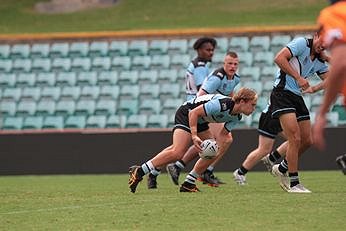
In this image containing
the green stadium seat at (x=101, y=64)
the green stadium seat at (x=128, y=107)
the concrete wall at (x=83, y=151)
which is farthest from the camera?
the green stadium seat at (x=101, y=64)

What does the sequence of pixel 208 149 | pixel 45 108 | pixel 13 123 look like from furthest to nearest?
pixel 45 108, pixel 13 123, pixel 208 149

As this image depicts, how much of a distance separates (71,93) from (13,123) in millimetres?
1668

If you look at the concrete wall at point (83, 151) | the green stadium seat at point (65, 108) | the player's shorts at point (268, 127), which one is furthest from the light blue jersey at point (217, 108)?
the green stadium seat at point (65, 108)

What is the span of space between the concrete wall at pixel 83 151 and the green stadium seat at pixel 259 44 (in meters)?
5.05

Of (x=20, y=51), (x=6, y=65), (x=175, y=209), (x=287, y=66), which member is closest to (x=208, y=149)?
(x=287, y=66)

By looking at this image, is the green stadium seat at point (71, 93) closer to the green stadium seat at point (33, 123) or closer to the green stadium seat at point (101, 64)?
the green stadium seat at point (101, 64)

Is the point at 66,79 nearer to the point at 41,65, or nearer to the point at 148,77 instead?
the point at 41,65

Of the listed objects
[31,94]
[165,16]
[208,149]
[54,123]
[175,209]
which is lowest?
[175,209]

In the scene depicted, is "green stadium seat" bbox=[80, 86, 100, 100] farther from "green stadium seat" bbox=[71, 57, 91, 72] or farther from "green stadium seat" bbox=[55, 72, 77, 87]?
"green stadium seat" bbox=[71, 57, 91, 72]

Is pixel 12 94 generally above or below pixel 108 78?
below

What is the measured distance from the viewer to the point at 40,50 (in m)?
28.0

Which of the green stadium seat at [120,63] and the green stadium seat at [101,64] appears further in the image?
the green stadium seat at [101,64]

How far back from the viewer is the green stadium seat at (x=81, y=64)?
27.1 m

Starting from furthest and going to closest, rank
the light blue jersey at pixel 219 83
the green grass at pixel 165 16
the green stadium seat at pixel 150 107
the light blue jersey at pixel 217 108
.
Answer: the green grass at pixel 165 16, the green stadium seat at pixel 150 107, the light blue jersey at pixel 219 83, the light blue jersey at pixel 217 108
